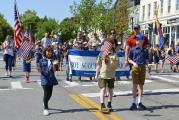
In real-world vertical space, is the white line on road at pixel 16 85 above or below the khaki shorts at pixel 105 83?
below

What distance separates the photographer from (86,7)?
199 feet

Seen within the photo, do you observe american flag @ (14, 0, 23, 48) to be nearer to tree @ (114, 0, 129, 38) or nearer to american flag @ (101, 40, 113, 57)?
american flag @ (101, 40, 113, 57)

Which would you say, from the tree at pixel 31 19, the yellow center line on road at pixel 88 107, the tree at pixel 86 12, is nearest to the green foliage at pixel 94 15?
the tree at pixel 86 12

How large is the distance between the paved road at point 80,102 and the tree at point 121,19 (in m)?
39.0

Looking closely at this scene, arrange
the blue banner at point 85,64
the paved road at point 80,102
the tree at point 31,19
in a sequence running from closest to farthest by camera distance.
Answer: the paved road at point 80,102, the blue banner at point 85,64, the tree at point 31,19

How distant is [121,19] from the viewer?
57.3 meters

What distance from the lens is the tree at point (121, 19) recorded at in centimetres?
5688

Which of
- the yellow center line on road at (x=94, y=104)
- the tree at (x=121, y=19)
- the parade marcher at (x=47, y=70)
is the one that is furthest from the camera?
the tree at (x=121, y=19)

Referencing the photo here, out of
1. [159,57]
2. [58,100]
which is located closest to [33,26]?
[159,57]

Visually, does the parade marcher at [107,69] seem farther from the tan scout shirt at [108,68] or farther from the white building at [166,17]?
the white building at [166,17]

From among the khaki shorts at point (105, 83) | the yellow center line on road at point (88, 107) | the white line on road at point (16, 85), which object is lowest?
the yellow center line on road at point (88, 107)

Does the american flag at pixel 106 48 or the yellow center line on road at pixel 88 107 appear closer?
the yellow center line on road at pixel 88 107

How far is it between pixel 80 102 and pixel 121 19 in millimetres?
45344

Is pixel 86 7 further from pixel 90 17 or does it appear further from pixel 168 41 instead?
pixel 168 41
